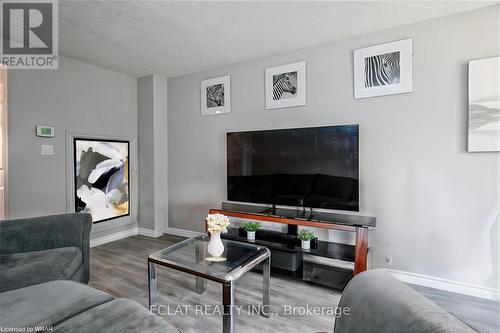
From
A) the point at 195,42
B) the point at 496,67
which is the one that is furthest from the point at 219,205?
the point at 496,67

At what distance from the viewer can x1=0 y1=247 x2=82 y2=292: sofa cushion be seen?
5.03ft

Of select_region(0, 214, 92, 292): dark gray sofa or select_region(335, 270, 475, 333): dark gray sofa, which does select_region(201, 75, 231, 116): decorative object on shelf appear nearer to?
select_region(0, 214, 92, 292): dark gray sofa

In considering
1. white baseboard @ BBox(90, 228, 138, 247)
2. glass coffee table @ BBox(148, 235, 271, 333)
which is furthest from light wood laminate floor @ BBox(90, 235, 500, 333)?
white baseboard @ BBox(90, 228, 138, 247)

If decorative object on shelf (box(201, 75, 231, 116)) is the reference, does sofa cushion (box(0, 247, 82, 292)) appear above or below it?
below

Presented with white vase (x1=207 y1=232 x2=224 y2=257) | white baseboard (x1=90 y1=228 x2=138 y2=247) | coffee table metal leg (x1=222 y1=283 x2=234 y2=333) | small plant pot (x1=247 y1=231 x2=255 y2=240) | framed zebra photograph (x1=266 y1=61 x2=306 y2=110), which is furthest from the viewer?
white baseboard (x1=90 y1=228 x2=138 y2=247)

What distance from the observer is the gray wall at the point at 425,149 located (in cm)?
211

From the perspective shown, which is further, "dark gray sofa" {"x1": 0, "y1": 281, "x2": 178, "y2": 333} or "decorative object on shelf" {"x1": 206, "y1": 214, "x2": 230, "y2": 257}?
"decorative object on shelf" {"x1": 206, "y1": 214, "x2": 230, "y2": 257}

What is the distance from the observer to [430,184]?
90.0 inches

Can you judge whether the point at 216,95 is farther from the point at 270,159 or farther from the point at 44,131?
the point at 44,131

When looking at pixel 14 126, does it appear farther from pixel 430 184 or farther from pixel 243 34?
pixel 430 184

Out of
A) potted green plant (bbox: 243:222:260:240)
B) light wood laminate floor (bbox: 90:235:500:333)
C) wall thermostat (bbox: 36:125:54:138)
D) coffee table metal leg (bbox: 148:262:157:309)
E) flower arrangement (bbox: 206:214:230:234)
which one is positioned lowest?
light wood laminate floor (bbox: 90:235:500:333)

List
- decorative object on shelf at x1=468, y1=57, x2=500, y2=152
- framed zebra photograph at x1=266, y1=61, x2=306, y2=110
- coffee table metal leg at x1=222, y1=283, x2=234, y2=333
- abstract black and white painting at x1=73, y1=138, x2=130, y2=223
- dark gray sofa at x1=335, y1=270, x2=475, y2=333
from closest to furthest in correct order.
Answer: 1. dark gray sofa at x1=335, y1=270, x2=475, y2=333
2. coffee table metal leg at x1=222, y1=283, x2=234, y2=333
3. decorative object on shelf at x1=468, y1=57, x2=500, y2=152
4. framed zebra photograph at x1=266, y1=61, x2=306, y2=110
5. abstract black and white painting at x1=73, y1=138, x2=130, y2=223
